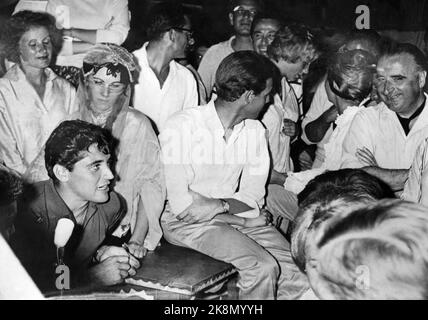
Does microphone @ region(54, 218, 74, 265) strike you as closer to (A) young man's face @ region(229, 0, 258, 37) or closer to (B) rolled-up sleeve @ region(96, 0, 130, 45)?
(B) rolled-up sleeve @ region(96, 0, 130, 45)

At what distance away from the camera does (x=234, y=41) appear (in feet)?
8.33

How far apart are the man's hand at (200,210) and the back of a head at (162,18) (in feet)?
2.16

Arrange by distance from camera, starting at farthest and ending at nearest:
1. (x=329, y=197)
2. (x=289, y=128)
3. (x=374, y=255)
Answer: (x=289, y=128) < (x=329, y=197) < (x=374, y=255)

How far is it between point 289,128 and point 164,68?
578 millimetres

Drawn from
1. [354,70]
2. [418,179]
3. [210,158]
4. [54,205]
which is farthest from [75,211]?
[418,179]

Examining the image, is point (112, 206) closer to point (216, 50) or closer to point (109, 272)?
point (109, 272)

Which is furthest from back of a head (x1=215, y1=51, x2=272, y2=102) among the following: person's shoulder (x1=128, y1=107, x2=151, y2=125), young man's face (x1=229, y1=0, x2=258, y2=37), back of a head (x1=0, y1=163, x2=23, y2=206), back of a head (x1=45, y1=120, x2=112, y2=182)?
back of a head (x1=0, y1=163, x2=23, y2=206)

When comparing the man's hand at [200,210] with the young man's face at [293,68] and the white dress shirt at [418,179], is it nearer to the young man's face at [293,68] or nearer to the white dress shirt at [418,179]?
the young man's face at [293,68]

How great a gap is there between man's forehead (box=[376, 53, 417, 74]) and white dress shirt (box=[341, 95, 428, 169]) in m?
0.15

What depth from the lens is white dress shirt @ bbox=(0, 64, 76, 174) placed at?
246 centimetres

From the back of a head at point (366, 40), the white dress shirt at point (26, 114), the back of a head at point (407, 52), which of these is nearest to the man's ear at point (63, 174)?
the white dress shirt at point (26, 114)

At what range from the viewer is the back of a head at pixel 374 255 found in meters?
2.42
